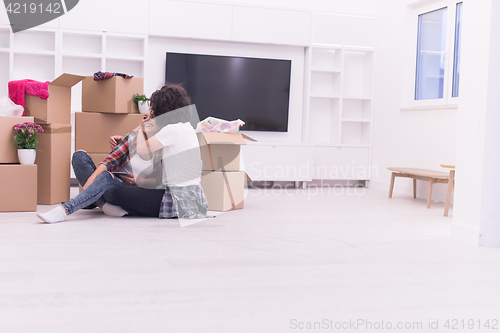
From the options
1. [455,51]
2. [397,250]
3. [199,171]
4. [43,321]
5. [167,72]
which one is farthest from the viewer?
[167,72]

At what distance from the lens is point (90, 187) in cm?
276

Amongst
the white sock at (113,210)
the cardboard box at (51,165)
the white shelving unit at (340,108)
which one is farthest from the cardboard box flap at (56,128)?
the white shelving unit at (340,108)

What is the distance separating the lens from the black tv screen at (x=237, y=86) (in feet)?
16.8

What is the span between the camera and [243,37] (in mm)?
5195

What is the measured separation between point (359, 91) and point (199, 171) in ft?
11.0

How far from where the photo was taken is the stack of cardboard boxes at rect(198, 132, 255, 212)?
3381 mm

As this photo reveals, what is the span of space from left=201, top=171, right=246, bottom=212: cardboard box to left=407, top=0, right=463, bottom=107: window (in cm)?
231

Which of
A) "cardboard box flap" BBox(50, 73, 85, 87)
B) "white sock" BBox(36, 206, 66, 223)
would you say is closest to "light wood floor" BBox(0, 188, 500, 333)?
"white sock" BBox(36, 206, 66, 223)

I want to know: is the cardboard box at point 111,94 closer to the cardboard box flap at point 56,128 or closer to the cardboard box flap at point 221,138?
the cardboard box flap at point 56,128

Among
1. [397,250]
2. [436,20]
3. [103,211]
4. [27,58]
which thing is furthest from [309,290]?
[27,58]

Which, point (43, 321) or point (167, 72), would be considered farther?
point (167, 72)

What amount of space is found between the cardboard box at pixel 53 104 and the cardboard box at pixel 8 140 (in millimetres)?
253

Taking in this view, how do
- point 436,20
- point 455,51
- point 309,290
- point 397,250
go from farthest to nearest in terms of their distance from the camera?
point 436,20 < point 455,51 < point 397,250 < point 309,290

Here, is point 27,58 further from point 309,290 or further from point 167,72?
point 309,290
